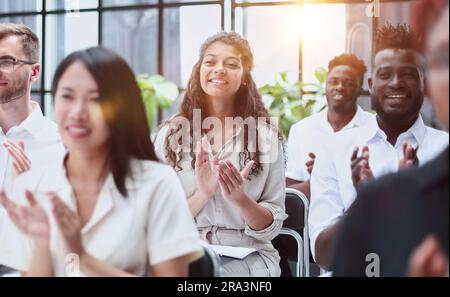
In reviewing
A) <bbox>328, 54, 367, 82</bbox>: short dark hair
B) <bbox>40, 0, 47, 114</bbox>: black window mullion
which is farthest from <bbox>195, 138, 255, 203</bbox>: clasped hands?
<bbox>40, 0, 47, 114</bbox>: black window mullion

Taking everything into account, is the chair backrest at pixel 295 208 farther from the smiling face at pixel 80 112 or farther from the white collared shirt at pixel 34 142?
the white collared shirt at pixel 34 142

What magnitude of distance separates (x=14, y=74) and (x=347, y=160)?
1220mm

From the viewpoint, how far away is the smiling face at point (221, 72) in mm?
2299

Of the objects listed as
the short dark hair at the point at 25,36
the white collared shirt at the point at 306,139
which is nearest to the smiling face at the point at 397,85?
the white collared shirt at the point at 306,139

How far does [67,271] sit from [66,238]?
112mm

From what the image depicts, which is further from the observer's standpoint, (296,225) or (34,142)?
(296,225)

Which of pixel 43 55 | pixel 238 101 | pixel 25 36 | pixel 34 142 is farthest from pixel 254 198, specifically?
pixel 25 36

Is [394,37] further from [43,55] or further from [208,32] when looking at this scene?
[43,55]

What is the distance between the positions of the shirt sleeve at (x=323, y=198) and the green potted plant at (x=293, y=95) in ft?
0.62

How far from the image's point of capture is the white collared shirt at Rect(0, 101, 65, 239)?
87.9 inches

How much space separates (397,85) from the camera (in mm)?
2154

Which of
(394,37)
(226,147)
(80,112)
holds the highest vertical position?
(394,37)

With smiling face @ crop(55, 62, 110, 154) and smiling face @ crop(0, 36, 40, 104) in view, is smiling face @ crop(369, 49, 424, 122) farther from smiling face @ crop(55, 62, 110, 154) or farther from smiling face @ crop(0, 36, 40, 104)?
smiling face @ crop(0, 36, 40, 104)

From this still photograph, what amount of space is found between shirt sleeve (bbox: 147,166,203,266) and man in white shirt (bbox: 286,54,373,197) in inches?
19.3
